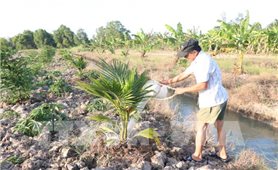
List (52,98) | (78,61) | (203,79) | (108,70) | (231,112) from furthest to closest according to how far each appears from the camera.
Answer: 1. (231,112)
2. (78,61)
3. (52,98)
4. (108,70)
5. (203,79)

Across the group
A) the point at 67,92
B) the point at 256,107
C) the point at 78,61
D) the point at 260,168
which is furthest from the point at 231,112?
the point at 260,168

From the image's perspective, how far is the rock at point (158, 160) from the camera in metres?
4.23

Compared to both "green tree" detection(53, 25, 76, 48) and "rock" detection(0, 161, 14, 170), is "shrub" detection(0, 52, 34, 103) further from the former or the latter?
"green tree" detection(53, 25, 76, 48)

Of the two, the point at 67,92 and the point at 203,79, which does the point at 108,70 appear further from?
the point at 67,92

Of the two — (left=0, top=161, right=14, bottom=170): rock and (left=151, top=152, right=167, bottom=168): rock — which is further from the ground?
(left=0, top=161, right=14, bottom=170): rock

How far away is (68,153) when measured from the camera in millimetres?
4340

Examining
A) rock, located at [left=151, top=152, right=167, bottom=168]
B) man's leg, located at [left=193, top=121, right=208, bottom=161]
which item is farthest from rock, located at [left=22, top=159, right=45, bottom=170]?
man's leg, located at [left=193, top=121, right=208, bottom=161]

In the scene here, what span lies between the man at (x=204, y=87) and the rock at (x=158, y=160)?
405 millimetres

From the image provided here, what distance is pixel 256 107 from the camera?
456 inches

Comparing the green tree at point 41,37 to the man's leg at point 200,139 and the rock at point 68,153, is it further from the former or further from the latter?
the man's leg at point 200,139

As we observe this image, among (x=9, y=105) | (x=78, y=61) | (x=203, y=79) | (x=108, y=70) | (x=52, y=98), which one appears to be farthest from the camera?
(x=78, y=61)

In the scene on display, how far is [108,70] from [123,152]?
3.72 feet

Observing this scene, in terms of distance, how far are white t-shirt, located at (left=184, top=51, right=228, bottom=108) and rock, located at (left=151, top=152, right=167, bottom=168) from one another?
2.92 feet

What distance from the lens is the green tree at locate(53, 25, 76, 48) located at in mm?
50703
